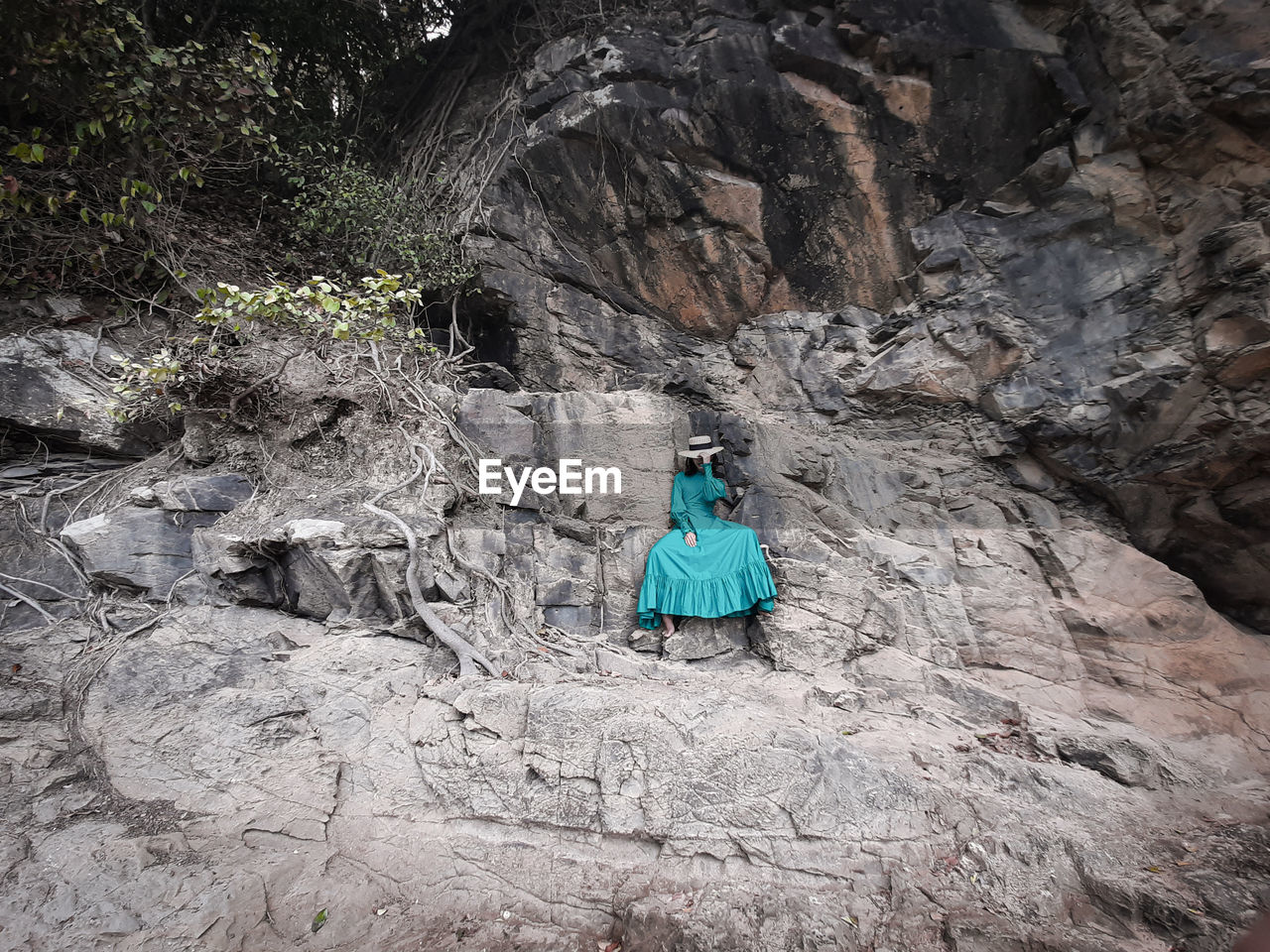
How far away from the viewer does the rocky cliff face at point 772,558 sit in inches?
102

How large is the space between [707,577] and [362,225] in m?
4.79

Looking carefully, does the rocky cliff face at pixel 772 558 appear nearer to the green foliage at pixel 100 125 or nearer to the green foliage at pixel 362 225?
the green foliage at pixel 362 225

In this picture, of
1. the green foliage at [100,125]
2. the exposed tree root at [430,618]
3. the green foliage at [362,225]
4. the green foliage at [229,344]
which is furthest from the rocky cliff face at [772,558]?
the green foliage at [100,125]

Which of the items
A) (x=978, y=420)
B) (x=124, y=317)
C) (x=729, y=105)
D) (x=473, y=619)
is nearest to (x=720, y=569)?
(x=473, y=619)

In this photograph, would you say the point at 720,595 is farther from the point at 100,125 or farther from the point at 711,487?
the point at 100,125

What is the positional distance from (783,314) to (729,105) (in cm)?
202

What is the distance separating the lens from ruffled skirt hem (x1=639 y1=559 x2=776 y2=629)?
4340 mm

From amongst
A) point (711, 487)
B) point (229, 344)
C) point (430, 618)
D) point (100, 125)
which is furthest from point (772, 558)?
point (100, 125)

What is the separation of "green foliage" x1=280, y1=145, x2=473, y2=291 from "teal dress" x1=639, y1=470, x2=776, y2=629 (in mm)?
3548

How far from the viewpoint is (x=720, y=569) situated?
4.44 metres

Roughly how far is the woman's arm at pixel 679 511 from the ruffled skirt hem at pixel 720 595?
0.51 m

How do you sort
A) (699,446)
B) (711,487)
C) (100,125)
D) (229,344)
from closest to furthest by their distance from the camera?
(100,125)
(229,344)
(711,487)
(699,446)

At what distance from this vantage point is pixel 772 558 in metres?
4.70

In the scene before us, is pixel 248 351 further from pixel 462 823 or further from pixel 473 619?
pixel 462 823
